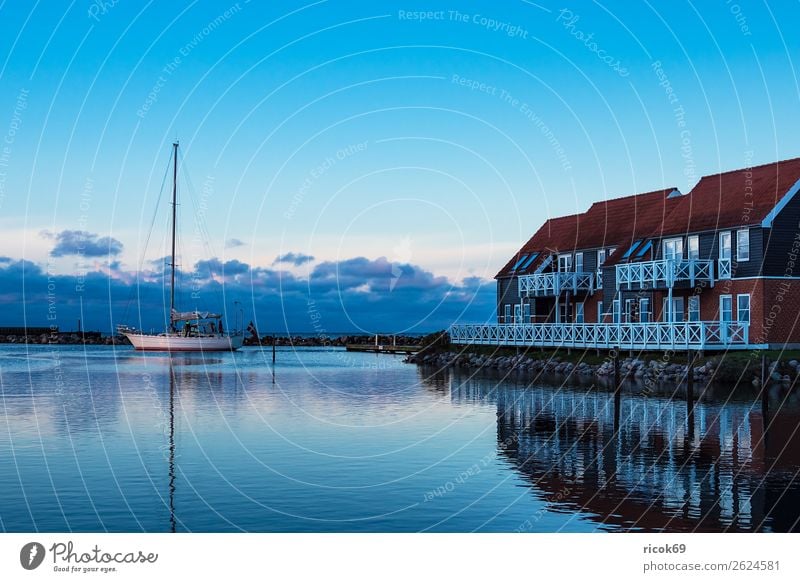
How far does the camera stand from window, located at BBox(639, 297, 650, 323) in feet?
194

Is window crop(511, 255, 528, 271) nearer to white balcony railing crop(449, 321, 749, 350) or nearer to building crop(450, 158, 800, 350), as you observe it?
building crop(450, 158, 800, 350)

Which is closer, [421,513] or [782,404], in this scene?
[421,513]

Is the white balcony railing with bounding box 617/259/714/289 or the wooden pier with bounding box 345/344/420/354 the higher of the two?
the white balcony railing with bounding box 617/259/714/289

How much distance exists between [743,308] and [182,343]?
277 ft

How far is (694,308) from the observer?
182 ft

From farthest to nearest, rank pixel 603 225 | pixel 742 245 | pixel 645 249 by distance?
1. pixel 603 225
2. pixel 645 249
3. pixel 742 245

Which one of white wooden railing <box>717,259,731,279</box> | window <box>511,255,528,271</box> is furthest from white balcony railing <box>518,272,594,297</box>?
white wooden railing <box>717,259,731,279</box>

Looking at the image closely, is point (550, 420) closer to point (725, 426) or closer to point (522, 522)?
point (725, 426)

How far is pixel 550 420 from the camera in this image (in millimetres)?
36750

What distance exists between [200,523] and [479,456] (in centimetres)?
1092

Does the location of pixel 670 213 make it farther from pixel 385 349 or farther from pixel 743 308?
pixel 385 349

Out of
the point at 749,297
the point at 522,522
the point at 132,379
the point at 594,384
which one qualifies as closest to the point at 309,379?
the point at 132,379

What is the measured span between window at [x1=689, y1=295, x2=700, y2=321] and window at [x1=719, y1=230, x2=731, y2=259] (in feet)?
9.40
